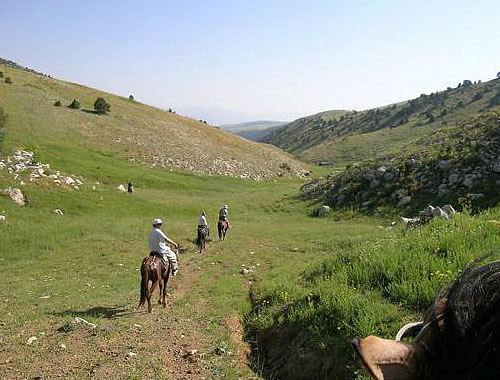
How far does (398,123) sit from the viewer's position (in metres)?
136

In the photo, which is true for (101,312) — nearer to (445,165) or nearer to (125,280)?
(125,280)

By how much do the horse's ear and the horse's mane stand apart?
99mm

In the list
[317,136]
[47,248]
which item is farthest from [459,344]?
[317,136]

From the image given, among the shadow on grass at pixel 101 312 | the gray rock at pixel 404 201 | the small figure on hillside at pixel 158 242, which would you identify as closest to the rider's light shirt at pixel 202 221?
the small figure on hillside at pixel 158 242

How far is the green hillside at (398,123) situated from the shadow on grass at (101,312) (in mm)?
88212

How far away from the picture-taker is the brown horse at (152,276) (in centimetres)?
1304

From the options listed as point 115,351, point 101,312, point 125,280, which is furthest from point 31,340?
point 125,280

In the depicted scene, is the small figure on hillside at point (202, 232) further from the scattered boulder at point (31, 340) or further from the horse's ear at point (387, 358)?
the horse's ear at point (387, 358)

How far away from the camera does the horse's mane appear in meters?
1.54

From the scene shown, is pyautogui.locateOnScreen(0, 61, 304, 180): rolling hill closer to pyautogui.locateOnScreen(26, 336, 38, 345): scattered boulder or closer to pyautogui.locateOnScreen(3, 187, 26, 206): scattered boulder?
pyautogui.locateOnScreen(3, 187, 26, 206): scattered boulder

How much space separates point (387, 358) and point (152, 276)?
40.5ft

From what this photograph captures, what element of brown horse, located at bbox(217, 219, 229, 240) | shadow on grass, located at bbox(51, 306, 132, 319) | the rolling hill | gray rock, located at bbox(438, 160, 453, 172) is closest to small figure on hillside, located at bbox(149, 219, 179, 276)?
shadow on grass, located at bbox(51, 306, 132, 319)

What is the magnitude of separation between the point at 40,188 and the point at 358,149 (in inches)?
3452

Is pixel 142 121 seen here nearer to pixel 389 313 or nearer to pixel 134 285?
pixel 134 285
